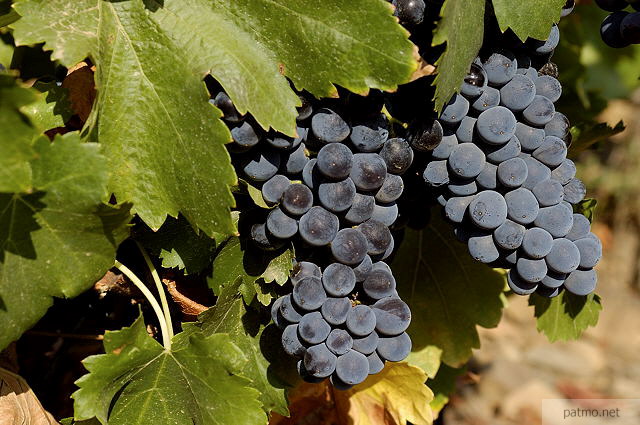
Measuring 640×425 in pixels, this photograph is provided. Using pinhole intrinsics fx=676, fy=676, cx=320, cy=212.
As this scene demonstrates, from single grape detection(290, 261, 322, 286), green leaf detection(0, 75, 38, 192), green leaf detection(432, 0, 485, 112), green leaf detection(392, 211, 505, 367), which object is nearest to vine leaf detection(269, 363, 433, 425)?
green leaf detection(392, 211, 505, 367)

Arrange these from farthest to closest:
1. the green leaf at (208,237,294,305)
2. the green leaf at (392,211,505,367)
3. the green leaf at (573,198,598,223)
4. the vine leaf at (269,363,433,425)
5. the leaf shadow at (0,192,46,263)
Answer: the green leaf at (392,211,505,367)
the vine leaf at (269,363,433,425)
the green leaf at (573,198,598,223)
the green leaf at (208,237,294,305)
the leaf shadow at (0,192,46,263)

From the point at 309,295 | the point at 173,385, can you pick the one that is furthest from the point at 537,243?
the point at 173,385

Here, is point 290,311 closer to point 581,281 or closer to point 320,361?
point 320,361

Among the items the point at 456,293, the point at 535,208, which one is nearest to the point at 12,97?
the point at 535,208

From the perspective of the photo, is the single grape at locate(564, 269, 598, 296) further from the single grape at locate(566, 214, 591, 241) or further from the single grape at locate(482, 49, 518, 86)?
the single grape at locate(482, 49, 518, 86)

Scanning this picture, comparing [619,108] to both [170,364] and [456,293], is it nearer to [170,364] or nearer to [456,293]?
[456,293]

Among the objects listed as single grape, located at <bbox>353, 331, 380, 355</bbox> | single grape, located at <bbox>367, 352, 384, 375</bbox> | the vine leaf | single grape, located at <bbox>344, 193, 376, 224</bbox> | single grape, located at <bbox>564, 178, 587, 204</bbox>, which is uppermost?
single grape, located at <bbox>344, 193, 376, 224</bbox>

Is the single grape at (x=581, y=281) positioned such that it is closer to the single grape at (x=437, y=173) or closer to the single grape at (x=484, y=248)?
the single grape at (x=484, y=248)
